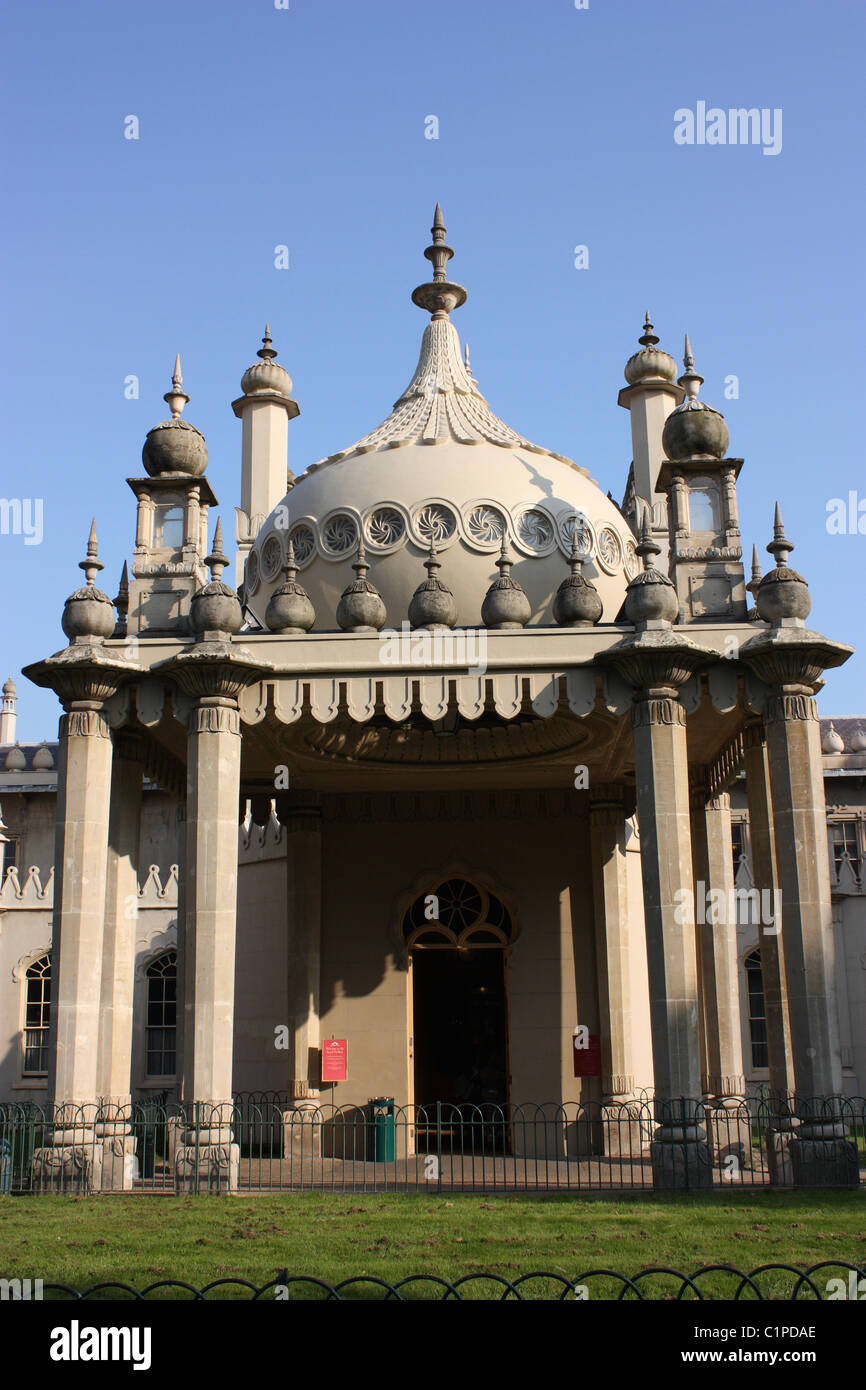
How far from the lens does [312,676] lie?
16203 millimetres

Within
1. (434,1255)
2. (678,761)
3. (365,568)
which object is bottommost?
(434,1255)

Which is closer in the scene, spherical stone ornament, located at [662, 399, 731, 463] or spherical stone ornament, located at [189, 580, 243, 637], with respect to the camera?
spherical stone ornament, located at [189, 580, 243, 637]

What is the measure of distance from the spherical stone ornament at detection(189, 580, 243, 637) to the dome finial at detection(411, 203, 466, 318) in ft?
31.0

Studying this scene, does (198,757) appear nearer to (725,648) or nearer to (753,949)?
(725,648)

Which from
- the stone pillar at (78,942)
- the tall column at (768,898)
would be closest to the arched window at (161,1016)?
the stone pillar at (78,942)

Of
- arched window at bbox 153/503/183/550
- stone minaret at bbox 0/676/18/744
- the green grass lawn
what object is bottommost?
the green grass lawn

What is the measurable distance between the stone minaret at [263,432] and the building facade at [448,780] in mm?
110

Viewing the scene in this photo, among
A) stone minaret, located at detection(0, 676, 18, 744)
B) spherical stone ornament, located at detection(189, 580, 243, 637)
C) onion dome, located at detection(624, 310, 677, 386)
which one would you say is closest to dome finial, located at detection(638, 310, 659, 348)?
onion dome, located at detection(624, 310, 677, 386)

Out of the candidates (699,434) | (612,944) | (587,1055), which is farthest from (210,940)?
(699,434)

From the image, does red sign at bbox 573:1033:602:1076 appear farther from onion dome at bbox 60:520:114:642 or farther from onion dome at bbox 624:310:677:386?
onion dome at bbox 624:310:677:386

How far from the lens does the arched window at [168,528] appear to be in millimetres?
18141

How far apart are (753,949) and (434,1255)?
2056cm

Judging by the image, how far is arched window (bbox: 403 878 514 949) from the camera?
21.1m
